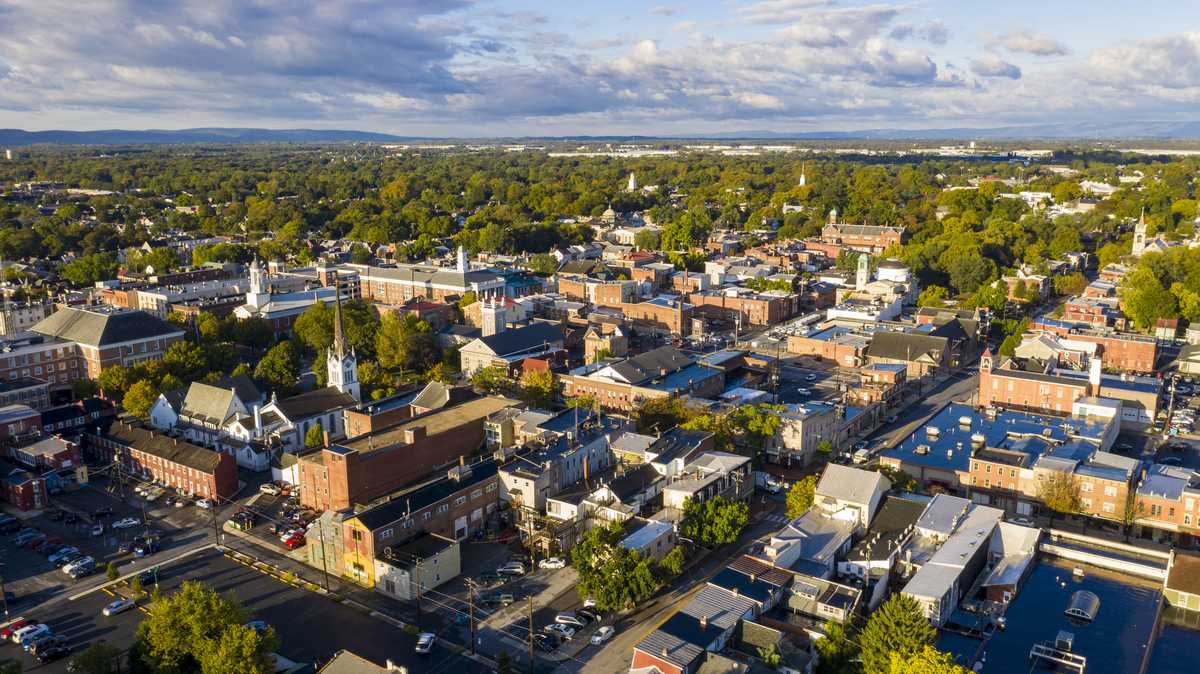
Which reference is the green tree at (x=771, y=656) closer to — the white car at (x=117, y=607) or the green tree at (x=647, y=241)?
the white car at (x=117, y=607)

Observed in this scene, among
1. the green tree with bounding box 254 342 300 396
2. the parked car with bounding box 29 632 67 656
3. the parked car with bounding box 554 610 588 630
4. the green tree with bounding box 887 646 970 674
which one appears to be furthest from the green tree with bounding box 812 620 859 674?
the green tree with bounding box 254 342 300 396

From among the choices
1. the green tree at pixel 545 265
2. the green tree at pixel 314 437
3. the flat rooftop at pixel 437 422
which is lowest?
the green tree at pixel 314 437

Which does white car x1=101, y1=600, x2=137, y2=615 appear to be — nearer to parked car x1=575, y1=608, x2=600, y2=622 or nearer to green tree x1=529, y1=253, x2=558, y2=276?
parked car x1=575, y1=608, x2=600, y2=622

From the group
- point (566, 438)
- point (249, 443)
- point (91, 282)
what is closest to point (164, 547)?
point (249, 443)

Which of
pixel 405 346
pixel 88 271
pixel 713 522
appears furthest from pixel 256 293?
pixel 713 522

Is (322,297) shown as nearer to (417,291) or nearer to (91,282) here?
(417,291)

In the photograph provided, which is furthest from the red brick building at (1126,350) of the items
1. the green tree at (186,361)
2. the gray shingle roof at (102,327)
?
the gray shingle roof at (102,327)
